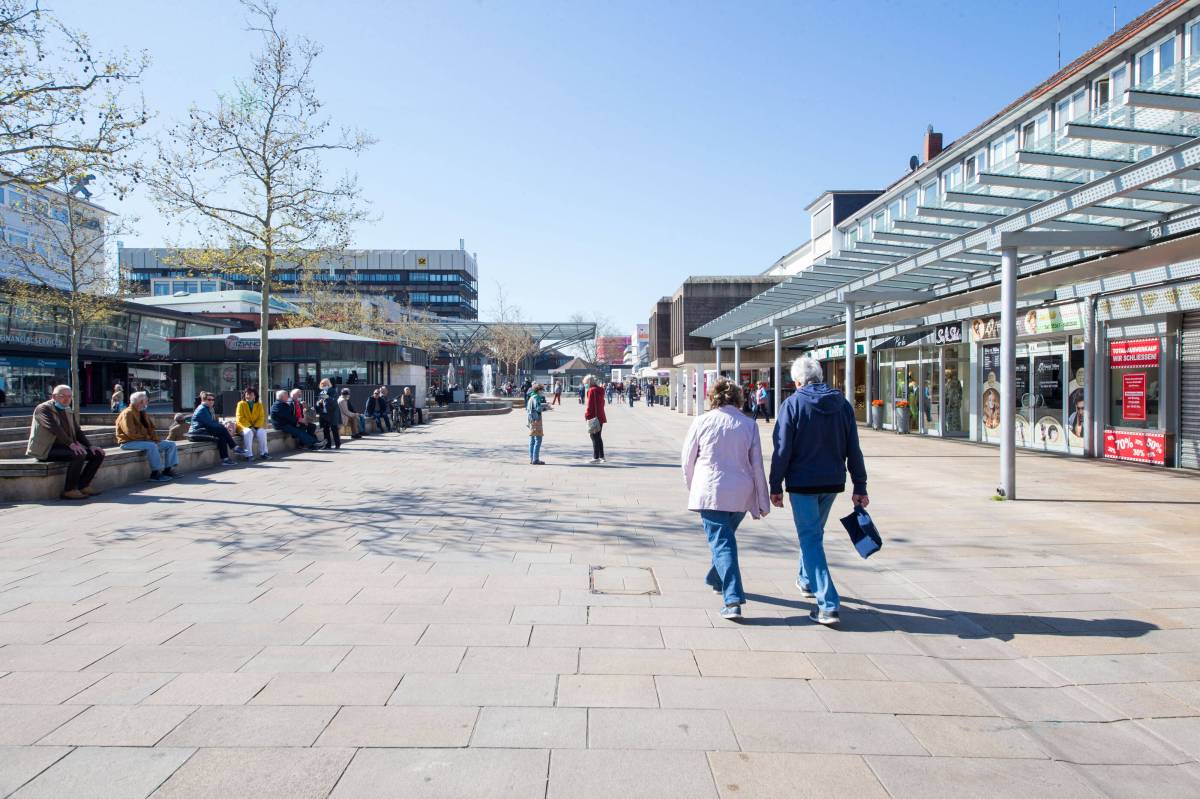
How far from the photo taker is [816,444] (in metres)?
4.77

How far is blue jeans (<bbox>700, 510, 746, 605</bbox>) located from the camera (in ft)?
15.9

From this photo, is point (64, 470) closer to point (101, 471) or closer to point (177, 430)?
point (101, 471)

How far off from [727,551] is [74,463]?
8.40m

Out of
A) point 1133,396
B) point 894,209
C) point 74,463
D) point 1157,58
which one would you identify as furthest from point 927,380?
point 74,463

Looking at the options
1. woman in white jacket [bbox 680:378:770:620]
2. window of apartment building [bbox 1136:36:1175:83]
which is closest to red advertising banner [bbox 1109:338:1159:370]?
window of apartment building [bbox 1136:36:1175:83]

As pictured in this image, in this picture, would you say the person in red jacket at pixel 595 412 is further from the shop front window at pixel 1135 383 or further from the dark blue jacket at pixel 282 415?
the shop front window at pixel 1135 383

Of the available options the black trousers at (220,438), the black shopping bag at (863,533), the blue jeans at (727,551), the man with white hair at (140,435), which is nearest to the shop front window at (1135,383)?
the black shopping bag at (863,533)

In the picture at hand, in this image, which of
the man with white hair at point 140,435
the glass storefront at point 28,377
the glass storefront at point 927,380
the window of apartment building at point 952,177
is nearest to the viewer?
the man with white hair at point 140,435

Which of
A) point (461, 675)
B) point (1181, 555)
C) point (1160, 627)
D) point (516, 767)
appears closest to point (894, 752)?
point (516, 767)

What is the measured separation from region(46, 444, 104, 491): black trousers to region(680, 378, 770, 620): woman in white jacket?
8.08 m

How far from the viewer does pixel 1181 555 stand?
6414 millimetres

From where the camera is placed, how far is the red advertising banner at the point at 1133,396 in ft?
41.8

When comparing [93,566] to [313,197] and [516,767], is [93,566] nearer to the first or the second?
[516,767]

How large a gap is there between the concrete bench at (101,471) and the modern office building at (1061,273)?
440 inches
